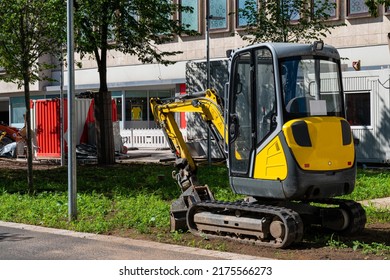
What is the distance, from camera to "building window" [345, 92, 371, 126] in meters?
23.6

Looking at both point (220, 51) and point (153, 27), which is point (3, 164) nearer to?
point (153, 27)

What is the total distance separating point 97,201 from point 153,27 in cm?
1167

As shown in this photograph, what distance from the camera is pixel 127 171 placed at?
22281 mm

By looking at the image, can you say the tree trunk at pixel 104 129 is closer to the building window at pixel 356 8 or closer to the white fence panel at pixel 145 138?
the white fence panel at pixel 145 138

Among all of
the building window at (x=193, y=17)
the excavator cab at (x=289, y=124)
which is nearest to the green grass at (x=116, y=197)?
the excavator cab at (x=289, y=124)

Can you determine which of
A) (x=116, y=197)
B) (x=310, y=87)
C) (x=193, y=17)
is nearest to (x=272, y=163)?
(x=310, y=87)

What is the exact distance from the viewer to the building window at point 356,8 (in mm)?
35469

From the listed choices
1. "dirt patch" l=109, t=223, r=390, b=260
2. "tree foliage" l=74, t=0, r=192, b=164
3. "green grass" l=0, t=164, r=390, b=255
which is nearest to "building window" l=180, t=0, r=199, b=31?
"tree foliage" l=74, t=0, r=192, b=164

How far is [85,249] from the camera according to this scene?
10.2 m

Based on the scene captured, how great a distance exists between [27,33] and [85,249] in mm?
8092

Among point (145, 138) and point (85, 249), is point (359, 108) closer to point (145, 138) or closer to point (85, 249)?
point (85, 249)

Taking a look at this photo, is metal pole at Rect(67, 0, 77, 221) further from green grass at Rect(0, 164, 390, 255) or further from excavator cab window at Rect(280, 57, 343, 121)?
excavator cab window at Rect(280, 57, 343, 121)

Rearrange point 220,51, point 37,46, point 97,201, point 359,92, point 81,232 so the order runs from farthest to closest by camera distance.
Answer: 1. point 220,51
2. point 359,92
3. point 37,46
4. point 97,201
5. point 81,232

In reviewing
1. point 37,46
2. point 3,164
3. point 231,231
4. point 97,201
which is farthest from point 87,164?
point 231,231
